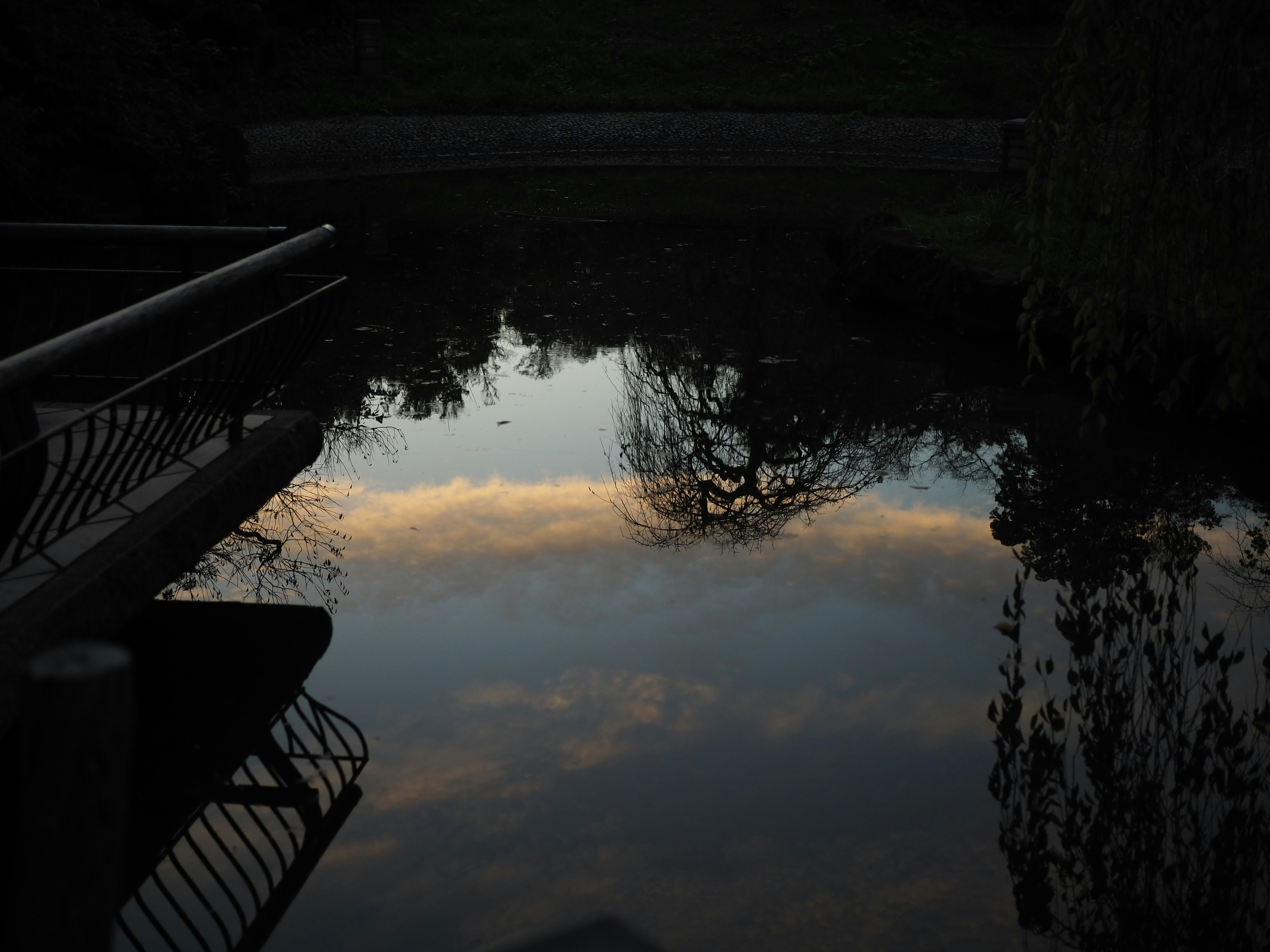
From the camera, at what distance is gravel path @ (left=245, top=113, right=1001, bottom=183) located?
2267 cm

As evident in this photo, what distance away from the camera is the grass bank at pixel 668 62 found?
89.7 ft

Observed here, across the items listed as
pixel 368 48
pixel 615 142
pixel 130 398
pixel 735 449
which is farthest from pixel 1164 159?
pixel 368 48

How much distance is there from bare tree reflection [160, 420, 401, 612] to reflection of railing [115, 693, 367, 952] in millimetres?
1117

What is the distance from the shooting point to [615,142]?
2484 cm

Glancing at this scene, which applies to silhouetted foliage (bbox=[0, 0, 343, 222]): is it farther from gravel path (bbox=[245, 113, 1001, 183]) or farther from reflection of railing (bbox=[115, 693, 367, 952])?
reflection of railing (bbox=[115, 693, 367, 952])

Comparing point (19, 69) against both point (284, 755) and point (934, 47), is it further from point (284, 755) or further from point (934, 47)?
point (934, 47)

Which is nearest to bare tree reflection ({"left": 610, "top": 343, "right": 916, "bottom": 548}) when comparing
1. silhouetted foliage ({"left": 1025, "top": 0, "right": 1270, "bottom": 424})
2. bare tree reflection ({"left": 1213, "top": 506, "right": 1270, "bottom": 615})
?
bare tree reflection ({"left": 1213, "top": 506, "right": 1270, "bottom": 615})

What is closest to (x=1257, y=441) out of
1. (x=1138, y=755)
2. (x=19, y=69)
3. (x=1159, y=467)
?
(x=1159, y=467)

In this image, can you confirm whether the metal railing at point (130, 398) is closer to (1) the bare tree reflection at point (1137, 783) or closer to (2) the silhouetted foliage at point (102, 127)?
(1) the bare tree reflection at point (1137, 783)

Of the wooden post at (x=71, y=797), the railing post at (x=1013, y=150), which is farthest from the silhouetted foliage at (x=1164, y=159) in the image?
the railing post at (x=1013, y=150)

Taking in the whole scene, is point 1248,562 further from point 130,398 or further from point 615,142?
point 615,142

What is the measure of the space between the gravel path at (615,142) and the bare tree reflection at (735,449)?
1402 cm

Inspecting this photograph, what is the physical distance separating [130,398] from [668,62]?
91.4 feet

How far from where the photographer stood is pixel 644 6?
35.0 metres
